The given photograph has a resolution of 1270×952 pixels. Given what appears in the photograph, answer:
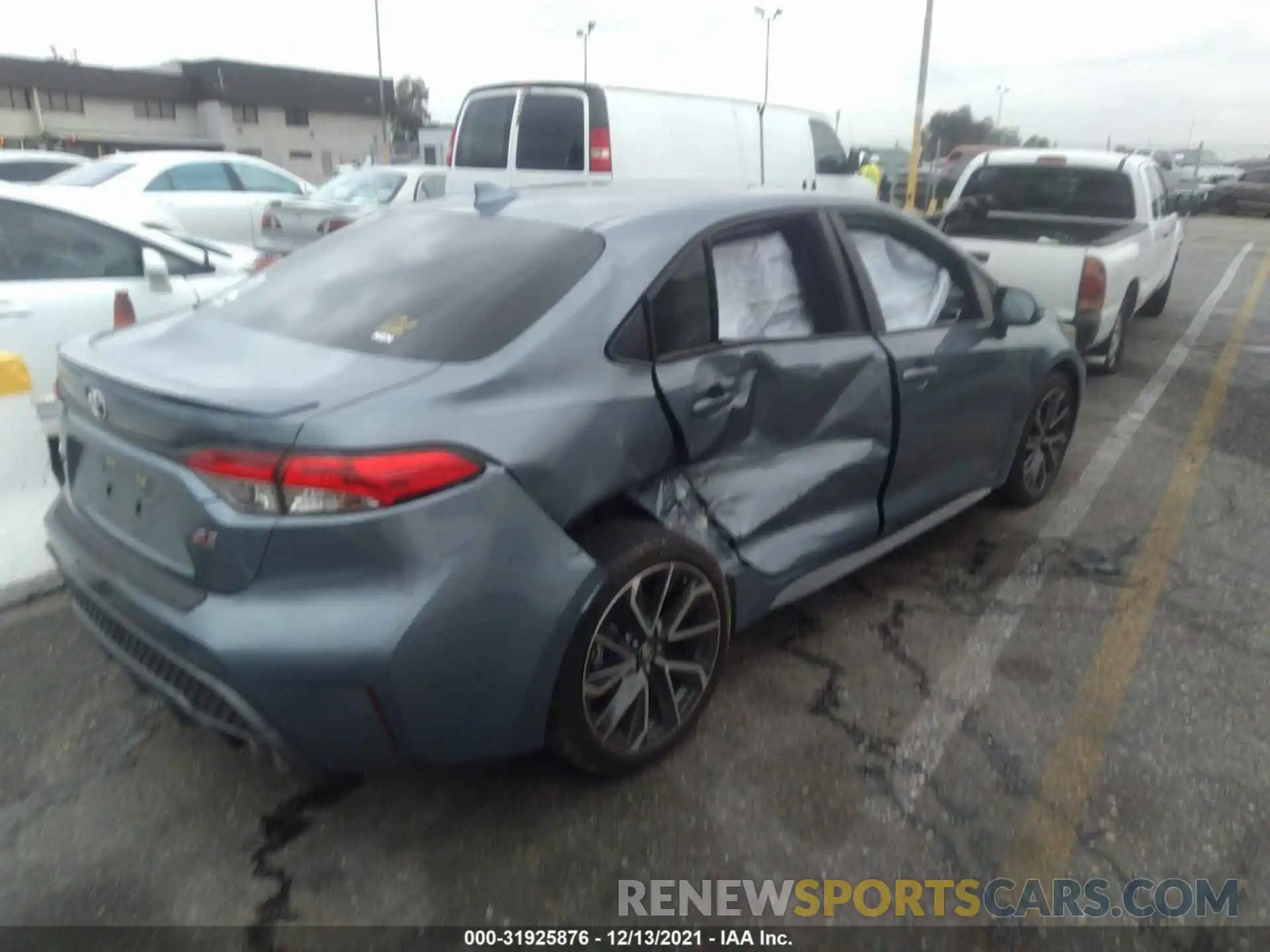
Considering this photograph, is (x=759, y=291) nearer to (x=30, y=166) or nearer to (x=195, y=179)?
(x=195, y=179)

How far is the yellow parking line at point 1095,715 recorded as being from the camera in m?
2.68

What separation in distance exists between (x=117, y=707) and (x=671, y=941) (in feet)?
6.53

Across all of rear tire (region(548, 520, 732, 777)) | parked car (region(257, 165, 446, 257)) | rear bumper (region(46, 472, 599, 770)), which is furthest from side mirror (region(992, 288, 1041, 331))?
parked car (region(257, 165, 446, 257))

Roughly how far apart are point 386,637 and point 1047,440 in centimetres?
384

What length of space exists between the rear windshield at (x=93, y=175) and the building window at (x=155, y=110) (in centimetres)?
4751

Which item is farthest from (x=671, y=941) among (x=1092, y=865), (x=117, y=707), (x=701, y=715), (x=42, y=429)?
(x=42, y=429)

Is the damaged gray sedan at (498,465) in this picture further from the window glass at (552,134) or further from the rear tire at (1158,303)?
the rear tire at (1158,303)

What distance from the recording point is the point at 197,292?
19.0 feet

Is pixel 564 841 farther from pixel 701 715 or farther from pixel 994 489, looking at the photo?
pixel 994 489

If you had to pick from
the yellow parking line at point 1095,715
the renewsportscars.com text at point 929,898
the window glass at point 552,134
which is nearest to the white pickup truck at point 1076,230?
the yellow parking line at point 1095,715

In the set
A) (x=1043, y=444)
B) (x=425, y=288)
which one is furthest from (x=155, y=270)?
(x=1043, y=444)

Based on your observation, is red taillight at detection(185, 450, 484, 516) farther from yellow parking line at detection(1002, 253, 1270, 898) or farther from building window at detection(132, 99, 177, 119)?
building window at detection(132, 99, 177, 119)

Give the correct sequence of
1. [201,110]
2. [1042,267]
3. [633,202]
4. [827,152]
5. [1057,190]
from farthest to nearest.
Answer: [201,110] → [827,152] → [1057,190] → [1042,267] → [633,202]

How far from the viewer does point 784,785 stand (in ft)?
9.57
